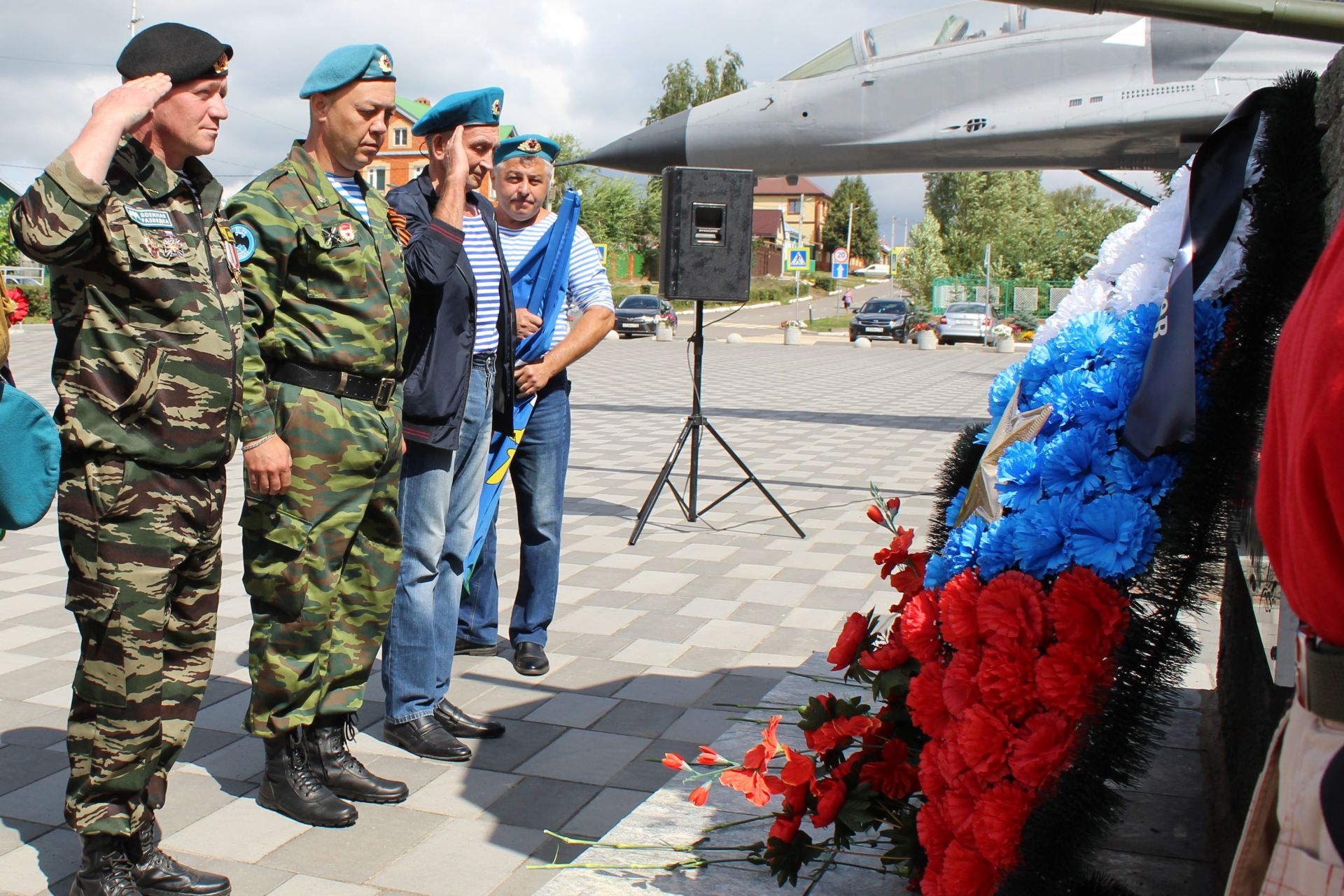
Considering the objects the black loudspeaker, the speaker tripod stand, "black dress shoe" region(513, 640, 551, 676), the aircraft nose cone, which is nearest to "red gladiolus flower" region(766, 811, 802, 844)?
"black dress shoe" region(513, 640, 551, 676)

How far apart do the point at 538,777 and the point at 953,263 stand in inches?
2410

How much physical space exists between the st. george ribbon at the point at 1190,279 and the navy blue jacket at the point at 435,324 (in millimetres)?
1944

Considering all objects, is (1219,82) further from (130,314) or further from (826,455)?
(130,314)

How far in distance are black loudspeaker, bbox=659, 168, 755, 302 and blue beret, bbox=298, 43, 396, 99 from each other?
4.48 metres

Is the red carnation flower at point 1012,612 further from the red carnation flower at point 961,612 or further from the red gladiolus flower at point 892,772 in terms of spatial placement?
the red gladiolus flower at point 892,772

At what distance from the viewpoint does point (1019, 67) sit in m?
12.4

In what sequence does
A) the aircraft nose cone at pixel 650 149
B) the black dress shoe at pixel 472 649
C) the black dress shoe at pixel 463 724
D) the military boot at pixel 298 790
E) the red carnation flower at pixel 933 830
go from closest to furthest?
1. the red carnation flower at pixel 933 830
2. the military boot at pixel 298 790
3. the black dress shoe at pixel 463 724
4. the black dress shoe at pixel 472 649
5. the aircraft nose cone at pixel 650 149

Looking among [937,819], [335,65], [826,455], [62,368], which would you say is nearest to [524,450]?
[335,65]

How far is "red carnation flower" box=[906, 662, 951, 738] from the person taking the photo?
7.32ft

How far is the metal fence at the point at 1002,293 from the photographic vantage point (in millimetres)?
44062

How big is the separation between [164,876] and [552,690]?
1.80 metres

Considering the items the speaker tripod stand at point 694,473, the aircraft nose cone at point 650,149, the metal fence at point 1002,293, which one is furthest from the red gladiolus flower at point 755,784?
the metal fence at point 1002,293

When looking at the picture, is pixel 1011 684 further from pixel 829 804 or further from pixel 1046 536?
pixel 829 804

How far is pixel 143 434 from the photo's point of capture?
2.54 metres
